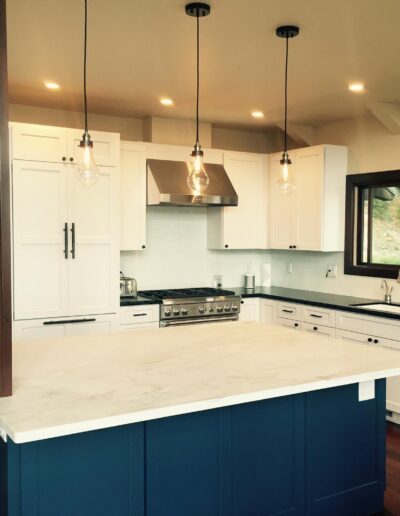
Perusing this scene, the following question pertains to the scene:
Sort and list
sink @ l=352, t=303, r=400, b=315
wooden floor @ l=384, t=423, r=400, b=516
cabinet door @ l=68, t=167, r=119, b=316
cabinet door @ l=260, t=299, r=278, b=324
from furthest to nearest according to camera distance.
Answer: cabinet door @ l=260, t=299, r=278, b=324
sink @ l=352, t=303, r=400, b=315
cabinet door @ l=68, t=167, r=119, b=316
wooden floor @ l=384, t=423, r=400, b=516

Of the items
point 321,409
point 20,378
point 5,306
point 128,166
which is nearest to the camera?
point 5,306

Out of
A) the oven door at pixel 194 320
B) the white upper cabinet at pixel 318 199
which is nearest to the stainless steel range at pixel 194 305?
the oven door at pixel 194 320

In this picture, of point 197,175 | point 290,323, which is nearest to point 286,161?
point 197,175

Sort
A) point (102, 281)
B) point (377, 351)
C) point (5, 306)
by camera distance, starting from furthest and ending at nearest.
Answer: point (102, 281)
point (377, 351)
point (5, 306)

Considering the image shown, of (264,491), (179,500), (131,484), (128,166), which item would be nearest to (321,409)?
(264,491)

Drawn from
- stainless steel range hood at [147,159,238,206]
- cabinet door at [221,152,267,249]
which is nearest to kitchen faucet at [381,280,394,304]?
cabinet door at [221,152,267,249]

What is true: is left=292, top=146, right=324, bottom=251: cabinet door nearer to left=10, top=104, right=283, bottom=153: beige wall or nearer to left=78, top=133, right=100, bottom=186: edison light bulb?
left=10, top=104, right=283, bottom=153: beige wall

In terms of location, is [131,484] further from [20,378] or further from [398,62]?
[398,62]

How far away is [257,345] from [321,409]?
53 centimetres

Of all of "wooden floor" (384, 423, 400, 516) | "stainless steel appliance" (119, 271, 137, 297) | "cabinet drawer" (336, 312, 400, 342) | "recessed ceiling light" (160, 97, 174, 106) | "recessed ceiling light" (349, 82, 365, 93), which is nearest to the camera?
"wooden floor" (384, 423, 400, 516)

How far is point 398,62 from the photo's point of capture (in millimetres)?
3676

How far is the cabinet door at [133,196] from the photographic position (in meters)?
5.10

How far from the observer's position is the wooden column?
2.05 meters

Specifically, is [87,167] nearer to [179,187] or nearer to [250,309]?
[179,187]
